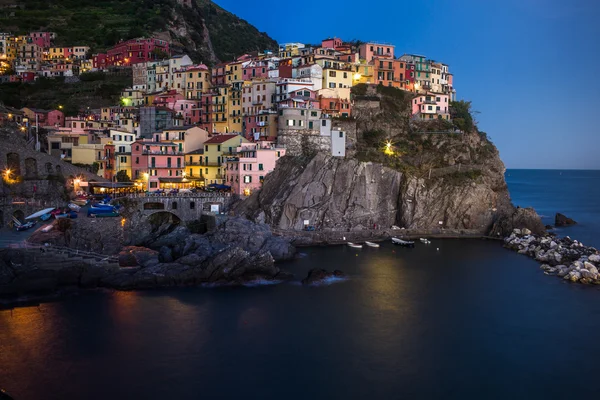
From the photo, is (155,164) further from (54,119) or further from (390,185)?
(390,185)

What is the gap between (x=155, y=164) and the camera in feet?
161

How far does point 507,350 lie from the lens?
24.7 metres

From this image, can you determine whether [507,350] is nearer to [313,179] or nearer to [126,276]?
[126,276]

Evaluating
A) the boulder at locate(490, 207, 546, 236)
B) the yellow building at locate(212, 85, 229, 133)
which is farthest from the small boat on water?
the boulder at locate(490, 207, 546, 236)

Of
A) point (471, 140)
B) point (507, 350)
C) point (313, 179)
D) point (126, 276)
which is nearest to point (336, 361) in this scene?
point (507, 350)

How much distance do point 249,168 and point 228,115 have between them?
12.0 m

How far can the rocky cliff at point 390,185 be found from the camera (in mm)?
47281

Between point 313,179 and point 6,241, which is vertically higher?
point 313,179

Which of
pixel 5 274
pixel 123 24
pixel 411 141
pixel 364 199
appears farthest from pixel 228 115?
pixel 123 24

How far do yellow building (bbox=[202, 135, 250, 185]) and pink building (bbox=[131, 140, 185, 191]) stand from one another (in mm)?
2446

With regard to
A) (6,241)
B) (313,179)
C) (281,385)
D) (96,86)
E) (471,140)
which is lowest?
(281,385)

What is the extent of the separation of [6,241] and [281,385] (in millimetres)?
22058

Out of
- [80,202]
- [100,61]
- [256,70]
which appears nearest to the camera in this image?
[80,202]

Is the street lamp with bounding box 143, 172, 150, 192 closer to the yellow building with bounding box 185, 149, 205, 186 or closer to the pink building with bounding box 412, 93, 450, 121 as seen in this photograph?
the yellow building with bounding box 185, 149, 205, 186
